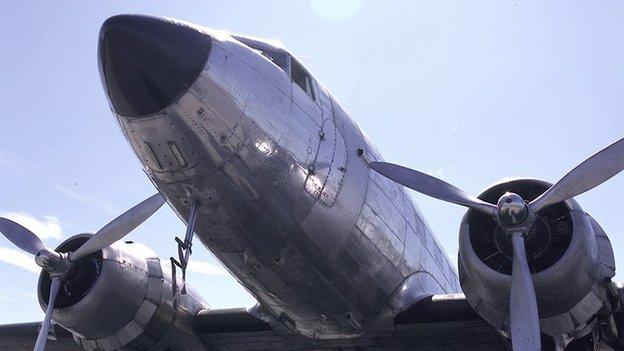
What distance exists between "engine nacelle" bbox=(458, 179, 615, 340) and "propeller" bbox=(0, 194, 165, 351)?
508 cm

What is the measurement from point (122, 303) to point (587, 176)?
8.04 metres

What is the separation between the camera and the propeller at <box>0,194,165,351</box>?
405 inches

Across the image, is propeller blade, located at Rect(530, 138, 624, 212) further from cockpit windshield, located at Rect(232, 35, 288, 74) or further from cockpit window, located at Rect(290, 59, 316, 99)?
cockpit windshield, located at Rect(232, 35, 288, 74)

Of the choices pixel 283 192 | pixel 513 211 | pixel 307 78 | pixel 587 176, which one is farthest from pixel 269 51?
pixel 587 176

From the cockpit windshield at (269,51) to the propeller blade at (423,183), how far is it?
6.32 feet

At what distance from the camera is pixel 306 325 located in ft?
31.5

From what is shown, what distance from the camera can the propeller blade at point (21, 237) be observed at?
1144 centimetres

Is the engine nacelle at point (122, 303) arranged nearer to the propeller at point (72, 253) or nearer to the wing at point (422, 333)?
the propeller at point (72, 253)

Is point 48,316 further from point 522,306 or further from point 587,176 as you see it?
point 587,176

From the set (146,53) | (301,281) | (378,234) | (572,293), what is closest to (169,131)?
(146,53)

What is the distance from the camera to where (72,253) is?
11.0 metres

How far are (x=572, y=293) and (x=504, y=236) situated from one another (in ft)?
3.75

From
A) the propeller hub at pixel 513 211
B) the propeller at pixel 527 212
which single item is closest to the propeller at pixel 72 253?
the propeller at pixel 527 212

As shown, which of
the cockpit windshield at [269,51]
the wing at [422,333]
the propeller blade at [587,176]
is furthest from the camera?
the wing at [422,333]
